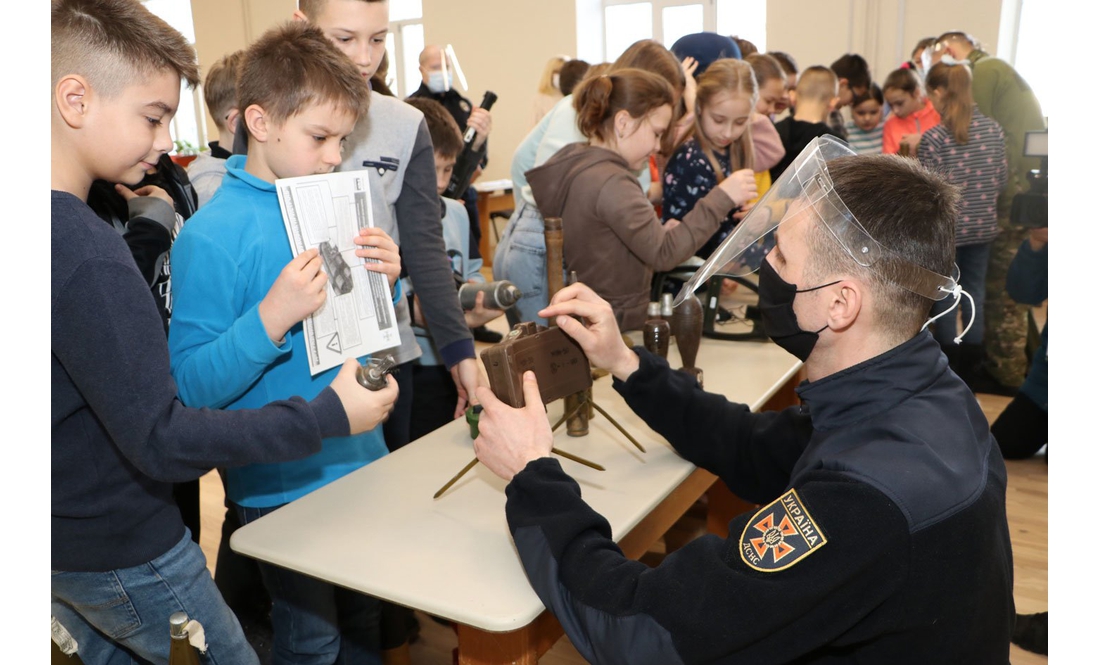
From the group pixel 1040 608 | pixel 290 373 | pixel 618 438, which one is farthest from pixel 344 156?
pixel 1040 608

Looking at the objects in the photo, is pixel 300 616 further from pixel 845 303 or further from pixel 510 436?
pixel 845 303

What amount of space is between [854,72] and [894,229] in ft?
17.8

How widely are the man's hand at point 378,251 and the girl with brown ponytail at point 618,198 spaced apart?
3.19 ft

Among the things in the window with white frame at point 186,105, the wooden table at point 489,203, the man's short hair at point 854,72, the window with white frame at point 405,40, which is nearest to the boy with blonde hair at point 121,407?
the man's short hair at point 854,72

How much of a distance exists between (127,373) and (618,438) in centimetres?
106

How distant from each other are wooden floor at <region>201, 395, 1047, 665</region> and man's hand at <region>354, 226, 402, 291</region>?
4.28ft

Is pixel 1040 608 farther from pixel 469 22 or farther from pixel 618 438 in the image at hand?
pixel 469 22

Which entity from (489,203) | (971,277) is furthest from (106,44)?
(489,203)

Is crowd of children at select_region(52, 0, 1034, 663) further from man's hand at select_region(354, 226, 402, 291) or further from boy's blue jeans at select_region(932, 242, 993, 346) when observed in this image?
boy's blue jeans at select_region(932, 242, 993, 346)

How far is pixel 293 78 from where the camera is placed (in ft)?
5.29

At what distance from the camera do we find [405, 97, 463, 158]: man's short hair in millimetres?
2885

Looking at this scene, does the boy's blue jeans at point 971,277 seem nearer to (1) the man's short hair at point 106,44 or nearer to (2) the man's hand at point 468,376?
(2) the man's hand at point 468,376

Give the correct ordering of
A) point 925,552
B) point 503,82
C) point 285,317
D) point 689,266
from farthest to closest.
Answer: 1. point 503,82
2. point 689,266
3. point 285,317
4. point 925,552

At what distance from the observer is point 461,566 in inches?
53.2
